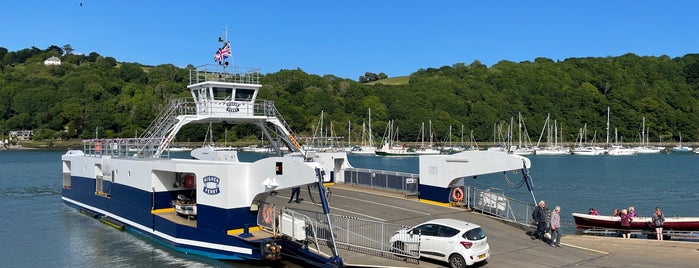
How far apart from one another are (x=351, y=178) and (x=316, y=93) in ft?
466

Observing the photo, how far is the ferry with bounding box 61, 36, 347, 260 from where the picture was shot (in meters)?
19.4

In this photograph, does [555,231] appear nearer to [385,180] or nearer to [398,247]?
[398,247]

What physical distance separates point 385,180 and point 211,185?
13.9 meters

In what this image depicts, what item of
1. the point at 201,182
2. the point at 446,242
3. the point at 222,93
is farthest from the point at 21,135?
the point at 446,242

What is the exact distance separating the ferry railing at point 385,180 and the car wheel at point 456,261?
13335mm

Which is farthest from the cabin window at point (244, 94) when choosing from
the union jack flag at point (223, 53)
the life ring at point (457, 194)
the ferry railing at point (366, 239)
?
the life ring at point (457, 194)

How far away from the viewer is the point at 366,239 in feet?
60.7

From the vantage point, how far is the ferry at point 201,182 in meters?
19.4

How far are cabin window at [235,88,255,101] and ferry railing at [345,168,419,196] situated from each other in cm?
798

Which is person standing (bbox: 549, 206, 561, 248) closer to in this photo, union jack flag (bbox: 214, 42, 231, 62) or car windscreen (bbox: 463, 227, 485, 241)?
car windscreen (bbox: 463, 227, 485, 241)

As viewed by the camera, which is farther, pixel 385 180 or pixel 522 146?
pixel 522 146

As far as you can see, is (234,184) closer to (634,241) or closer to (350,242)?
(350,242)

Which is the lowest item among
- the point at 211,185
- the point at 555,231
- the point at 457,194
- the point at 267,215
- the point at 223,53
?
the point at 555,231

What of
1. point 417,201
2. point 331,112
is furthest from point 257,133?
point 417,201
